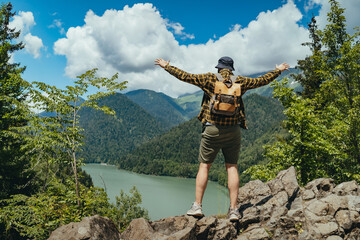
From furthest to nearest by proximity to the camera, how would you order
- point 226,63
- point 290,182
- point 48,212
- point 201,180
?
point 48,212
point 290,182
point 226,63
point 201,180

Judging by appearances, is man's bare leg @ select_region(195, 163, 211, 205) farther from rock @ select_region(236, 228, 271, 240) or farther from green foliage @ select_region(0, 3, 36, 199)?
green foliage @ select_region(0, 3, 36, 199)

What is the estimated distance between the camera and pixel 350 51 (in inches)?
368

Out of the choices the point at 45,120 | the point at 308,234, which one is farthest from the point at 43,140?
the point at 308,234

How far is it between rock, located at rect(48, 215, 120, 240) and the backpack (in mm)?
2356

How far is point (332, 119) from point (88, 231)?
38.7 ft

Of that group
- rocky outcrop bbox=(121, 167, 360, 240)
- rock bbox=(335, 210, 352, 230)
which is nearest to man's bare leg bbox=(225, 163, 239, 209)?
rocky outcrop bbox=(121, 167, 360, 240)

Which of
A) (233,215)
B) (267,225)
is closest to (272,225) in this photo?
(267,225)

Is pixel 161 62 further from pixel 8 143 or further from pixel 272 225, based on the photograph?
pixel 8 143

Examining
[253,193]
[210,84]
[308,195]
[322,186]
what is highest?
[210,84]

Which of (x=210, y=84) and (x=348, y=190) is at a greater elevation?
(x=210, y=84)

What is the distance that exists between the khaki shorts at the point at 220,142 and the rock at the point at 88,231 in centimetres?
176

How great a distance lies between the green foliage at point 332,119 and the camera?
30.7 feet

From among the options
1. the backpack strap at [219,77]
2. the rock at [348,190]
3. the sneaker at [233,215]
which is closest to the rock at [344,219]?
the rock at [348,190]

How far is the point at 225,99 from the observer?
3.46 m
